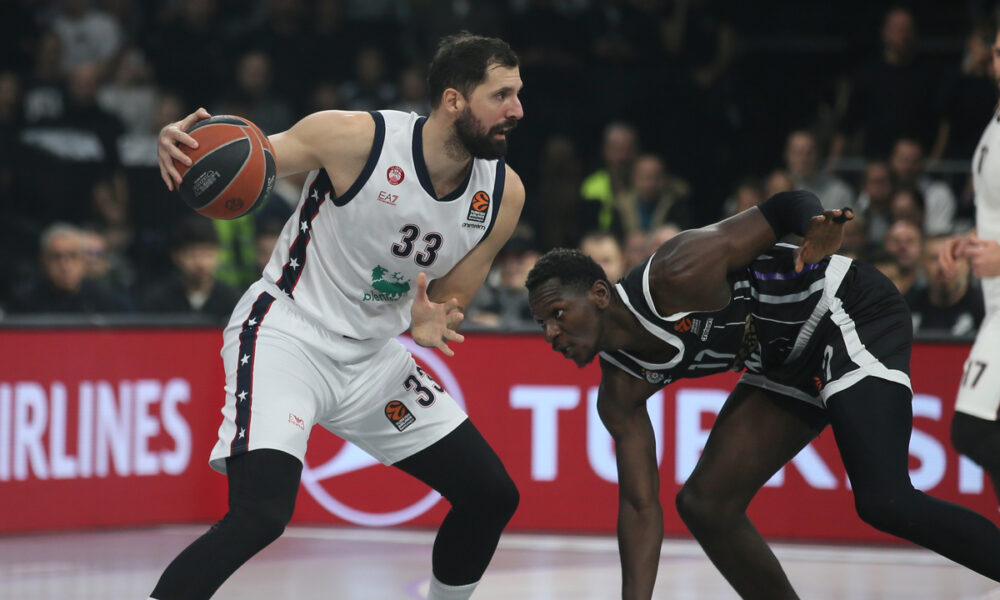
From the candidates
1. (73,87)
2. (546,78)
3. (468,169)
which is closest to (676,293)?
(468,169)

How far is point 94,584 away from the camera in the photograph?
21.3 feet

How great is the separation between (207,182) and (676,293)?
161 cm

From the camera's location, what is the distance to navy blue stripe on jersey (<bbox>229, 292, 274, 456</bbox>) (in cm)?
436

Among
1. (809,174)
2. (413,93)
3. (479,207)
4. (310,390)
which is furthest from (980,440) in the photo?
(413,93)

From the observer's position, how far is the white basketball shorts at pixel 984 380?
4547mm

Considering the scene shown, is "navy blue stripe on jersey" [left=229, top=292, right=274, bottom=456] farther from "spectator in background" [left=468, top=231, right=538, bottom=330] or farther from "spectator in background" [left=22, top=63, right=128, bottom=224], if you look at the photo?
"spectator in background" [left=22, top=63, right=128, bottom=224]

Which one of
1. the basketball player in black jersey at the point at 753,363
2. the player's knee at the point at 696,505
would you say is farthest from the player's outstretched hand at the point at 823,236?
the player's knee at the point at 696,505

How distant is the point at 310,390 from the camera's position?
464cm

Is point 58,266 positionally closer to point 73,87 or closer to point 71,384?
point 71,384

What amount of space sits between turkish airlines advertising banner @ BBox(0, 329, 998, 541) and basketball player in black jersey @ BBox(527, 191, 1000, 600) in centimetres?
305

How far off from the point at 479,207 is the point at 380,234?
39 cm

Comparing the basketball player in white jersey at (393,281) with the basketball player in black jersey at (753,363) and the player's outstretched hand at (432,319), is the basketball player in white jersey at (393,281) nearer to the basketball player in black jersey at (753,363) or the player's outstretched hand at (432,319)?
the player's outstretched hand at (432,319)

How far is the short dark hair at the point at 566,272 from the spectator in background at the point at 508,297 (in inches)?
167

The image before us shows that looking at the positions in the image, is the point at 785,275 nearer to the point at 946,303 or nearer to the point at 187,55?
the point at 946,303
